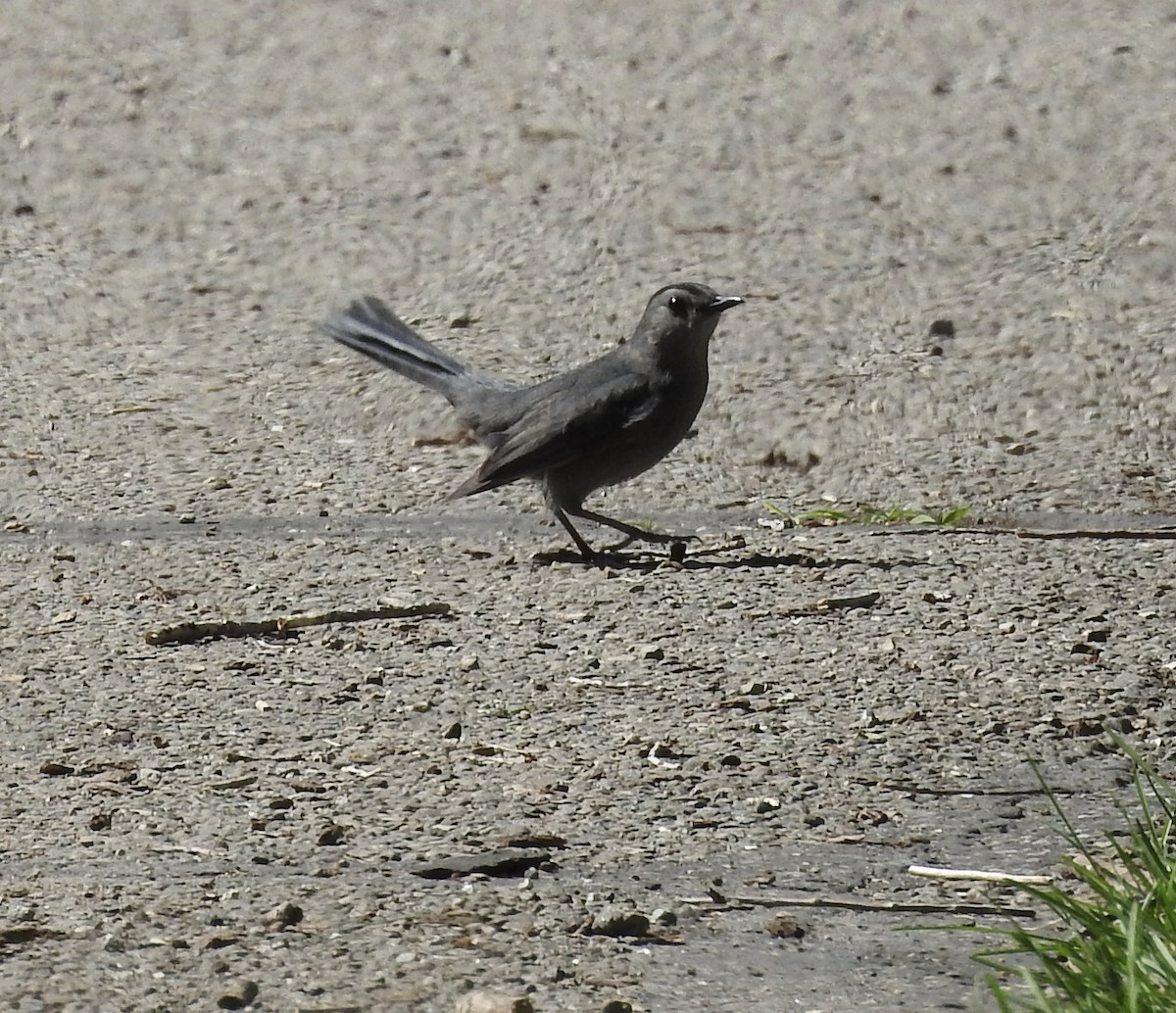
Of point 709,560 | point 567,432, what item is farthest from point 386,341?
→ point 709,560

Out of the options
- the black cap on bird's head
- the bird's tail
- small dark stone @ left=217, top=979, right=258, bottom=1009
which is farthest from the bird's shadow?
small dark stone @ left=217, top=979, right=258, bottom=1009

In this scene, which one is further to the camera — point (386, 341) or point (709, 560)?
point (386, 341)

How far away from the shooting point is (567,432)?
6.77 m

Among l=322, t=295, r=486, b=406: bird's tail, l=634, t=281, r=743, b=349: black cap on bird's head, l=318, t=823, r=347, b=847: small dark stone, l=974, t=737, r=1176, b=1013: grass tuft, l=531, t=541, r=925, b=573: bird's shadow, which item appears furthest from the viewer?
l=322, t=295, r=486, b=406: bird's tail

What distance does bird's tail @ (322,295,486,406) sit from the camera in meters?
7.60

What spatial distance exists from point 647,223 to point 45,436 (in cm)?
294

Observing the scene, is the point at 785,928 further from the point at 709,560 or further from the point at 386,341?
the point at 386,341

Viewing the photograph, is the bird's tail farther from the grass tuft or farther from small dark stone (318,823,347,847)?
the grass tuft

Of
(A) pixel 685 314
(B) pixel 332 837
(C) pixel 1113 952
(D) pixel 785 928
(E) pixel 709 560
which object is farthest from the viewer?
(A) pixel 685 314

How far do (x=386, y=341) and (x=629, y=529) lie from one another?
144 cm

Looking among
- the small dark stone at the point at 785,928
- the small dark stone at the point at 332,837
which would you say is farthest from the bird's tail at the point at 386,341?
the small dark stone at the point at 785,928

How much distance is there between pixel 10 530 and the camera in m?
6.89

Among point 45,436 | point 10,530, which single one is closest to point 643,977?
point 10,530

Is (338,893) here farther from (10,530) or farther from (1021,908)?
(10,530)
